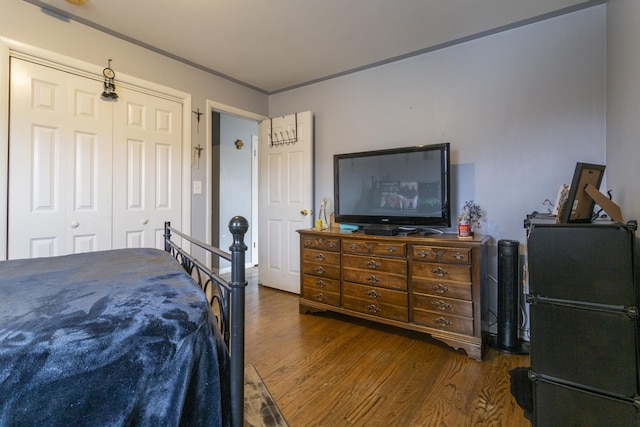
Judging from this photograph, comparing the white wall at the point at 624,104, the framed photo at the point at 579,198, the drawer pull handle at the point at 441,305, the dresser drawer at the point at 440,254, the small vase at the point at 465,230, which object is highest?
the white wall at the point at 624,104

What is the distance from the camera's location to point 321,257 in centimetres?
279

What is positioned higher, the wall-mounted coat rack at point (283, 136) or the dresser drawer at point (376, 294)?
the wall-mounted coat rack at point (283, 136)

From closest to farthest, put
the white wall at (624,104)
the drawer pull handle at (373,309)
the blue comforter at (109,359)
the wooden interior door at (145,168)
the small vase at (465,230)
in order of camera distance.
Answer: the blue comforter at (109,359)
the white wall at (624,104)
the small vase at (465,230)
the drawer pull handle at (373,309)
the wooden interior door at (145,168)

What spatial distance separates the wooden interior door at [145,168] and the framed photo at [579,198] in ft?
9.84

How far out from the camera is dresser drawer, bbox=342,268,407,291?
2.35m

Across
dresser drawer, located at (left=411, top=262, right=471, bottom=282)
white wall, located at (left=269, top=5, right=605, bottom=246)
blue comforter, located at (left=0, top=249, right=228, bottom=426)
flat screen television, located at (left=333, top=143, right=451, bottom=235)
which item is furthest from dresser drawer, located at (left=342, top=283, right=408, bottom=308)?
blue comforter, located at (left=0, top=249, right=228, bottom=426)

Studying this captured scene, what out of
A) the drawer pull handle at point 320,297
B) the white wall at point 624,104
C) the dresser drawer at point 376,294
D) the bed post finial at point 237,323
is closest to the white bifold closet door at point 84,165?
the drawer pull handle at point 320,297

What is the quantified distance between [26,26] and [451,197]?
11.4ft

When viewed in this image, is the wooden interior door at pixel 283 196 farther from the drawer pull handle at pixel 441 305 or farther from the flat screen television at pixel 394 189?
the drawer pull handle at pixel 441 305

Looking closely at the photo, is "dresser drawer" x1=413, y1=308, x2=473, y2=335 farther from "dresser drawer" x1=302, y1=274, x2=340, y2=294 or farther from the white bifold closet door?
the white bifold closet door

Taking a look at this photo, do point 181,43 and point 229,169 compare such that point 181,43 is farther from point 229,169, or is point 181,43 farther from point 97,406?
point 97,406

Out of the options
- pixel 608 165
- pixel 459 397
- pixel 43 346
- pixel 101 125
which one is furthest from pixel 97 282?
pixel 608 165

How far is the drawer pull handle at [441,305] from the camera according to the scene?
216 cm

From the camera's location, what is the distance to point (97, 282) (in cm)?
104
